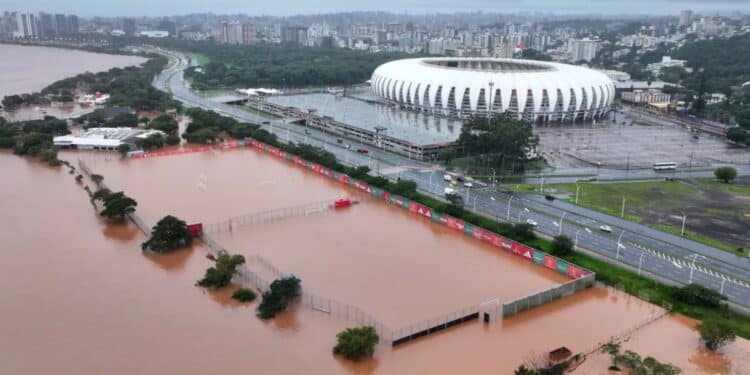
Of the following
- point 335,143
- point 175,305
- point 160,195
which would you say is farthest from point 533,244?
point 335,143

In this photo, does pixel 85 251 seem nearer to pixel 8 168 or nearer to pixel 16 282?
pixel 16 282

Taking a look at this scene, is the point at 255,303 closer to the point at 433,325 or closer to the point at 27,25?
the point at 433,325

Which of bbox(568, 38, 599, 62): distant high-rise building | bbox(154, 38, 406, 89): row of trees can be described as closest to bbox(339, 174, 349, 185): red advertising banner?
bbox(154, 38, 406, 89): row of trees

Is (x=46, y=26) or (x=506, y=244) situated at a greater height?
(x=46, y=26)

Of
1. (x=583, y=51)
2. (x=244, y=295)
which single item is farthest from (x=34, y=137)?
(x=583, y=51)

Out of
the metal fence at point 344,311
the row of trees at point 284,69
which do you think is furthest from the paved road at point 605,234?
the row of trees at point 284,69

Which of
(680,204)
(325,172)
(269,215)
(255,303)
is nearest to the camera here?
(255,303)

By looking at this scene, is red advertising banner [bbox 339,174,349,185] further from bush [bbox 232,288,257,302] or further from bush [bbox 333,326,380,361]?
bush [bbox 333,326,380,361]
